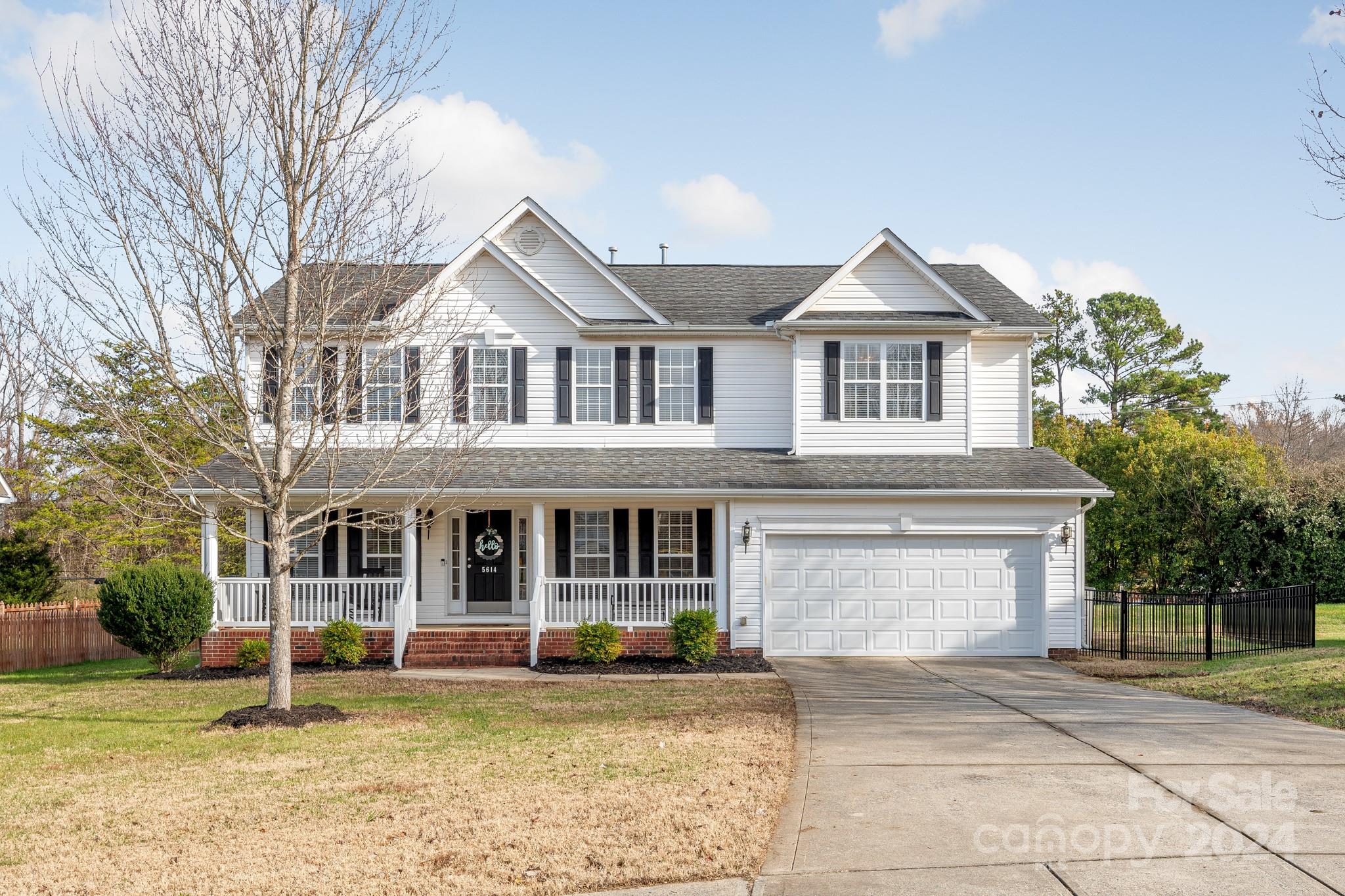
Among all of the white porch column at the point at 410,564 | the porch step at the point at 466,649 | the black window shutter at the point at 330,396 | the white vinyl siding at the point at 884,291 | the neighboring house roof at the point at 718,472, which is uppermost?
the white vinyl siding at the point at 884,291

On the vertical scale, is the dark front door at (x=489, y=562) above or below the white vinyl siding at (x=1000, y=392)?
below

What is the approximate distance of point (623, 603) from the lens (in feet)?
60.6

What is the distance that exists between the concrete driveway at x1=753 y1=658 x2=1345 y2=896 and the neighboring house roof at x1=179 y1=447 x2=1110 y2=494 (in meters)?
5.66

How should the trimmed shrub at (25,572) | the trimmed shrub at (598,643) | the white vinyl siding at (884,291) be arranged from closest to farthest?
the trimmed shrub at (598,643)
the white vinyl siding at (884,291)
the trimmed shrub at (25,572)

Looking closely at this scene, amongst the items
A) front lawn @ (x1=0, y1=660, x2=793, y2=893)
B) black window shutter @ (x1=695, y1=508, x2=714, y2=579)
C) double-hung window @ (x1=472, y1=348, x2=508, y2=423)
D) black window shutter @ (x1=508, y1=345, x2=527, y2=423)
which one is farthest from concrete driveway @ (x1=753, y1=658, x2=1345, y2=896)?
double-hung window @ (x1=472, y1=348, x2=508, y2=423)

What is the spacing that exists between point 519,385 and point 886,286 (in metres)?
7.12

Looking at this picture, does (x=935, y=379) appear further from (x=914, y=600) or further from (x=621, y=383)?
(x=621, y=383)

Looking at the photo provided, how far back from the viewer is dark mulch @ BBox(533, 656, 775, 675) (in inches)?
687

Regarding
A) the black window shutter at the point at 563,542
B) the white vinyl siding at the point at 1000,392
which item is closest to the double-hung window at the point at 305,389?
the black window shutter at the point at 563,542

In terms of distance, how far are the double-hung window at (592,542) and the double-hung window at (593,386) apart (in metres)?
1.80

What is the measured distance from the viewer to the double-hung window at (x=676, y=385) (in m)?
20.4

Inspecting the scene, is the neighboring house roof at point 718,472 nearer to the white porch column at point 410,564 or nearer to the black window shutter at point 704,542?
the white porch column at point 410,564

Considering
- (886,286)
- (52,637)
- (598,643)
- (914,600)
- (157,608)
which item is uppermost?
(886,286)

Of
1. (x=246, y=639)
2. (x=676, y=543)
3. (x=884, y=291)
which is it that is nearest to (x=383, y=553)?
(x=246, y=639)
